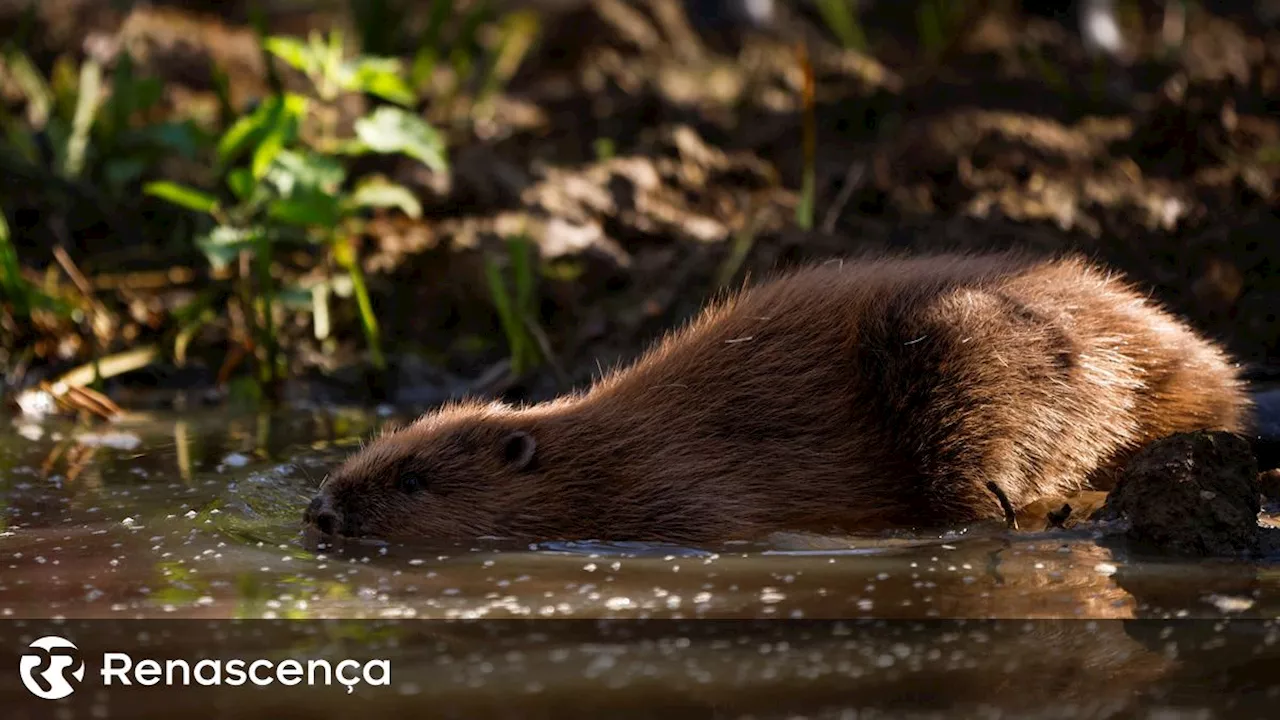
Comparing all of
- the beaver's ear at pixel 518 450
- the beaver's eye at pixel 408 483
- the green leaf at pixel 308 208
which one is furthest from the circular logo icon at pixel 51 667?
the green leaf at pixel 308 208

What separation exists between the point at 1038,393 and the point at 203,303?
11.4ft

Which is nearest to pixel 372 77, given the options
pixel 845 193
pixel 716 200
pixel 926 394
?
pixel 716 200

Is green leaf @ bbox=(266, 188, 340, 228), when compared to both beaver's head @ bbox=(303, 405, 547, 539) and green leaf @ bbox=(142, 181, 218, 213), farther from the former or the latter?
beaver's head @ bbox=(303, 405, 547, 539)

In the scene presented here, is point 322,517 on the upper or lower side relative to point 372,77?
lower

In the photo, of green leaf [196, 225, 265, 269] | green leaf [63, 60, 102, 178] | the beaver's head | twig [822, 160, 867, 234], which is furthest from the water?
green leaf [63, 60, 102, 178]

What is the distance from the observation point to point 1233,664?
2.89 meters

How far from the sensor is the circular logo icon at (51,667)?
2.84 meters

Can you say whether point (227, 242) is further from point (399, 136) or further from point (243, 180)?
point (399, 136)

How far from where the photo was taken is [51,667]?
9.69 ft

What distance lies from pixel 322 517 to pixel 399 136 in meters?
2.38

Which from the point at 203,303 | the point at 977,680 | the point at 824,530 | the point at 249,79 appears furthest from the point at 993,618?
the point at 249,79

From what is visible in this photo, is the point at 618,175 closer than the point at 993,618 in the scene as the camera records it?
No

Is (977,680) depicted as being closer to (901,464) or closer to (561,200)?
(901,464)

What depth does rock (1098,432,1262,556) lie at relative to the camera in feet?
12.6
